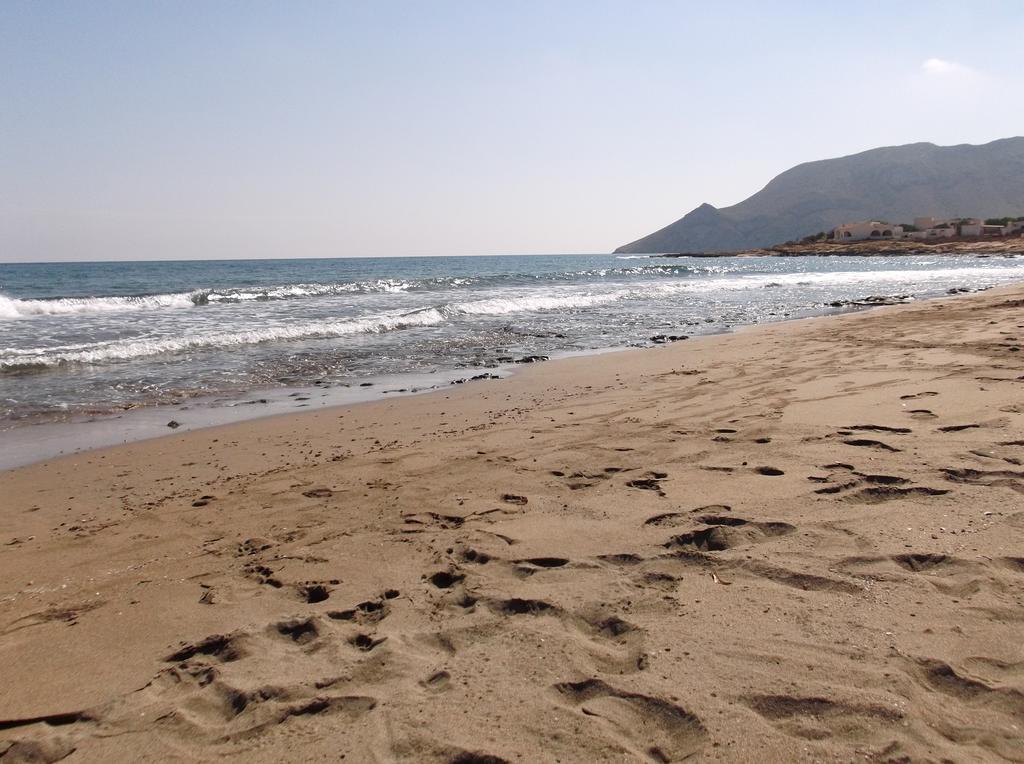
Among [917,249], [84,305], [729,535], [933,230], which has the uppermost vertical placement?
[933,230]

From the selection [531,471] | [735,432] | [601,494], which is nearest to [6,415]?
[531,471]

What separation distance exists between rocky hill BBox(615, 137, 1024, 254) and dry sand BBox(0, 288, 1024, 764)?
141733 mm

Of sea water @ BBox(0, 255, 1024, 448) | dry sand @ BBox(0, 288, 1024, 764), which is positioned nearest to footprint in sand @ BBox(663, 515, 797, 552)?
dry sand @ BBox(0, 288, 1024, 764)

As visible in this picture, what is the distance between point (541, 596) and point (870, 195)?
15825 cm

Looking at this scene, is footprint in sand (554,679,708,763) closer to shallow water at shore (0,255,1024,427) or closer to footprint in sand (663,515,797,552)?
footprint in sand (663,515,797,552)

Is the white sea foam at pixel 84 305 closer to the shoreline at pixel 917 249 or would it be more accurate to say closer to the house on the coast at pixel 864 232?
the shoreline at pixel 917 249

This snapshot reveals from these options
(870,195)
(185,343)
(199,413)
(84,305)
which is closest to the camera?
(199,413)

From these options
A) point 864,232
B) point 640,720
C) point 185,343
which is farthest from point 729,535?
point 864,232

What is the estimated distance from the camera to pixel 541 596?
255 cm

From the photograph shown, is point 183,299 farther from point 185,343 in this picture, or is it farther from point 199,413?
point 199,413

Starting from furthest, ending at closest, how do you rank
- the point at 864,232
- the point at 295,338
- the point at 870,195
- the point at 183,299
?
the point at 870,195, the point at 864,232, the point at 183,299, the point at 295,338

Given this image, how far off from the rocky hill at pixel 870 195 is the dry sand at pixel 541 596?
5580 inches

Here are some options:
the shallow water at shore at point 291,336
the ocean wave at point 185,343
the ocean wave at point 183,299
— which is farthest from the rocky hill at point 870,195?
the ocean wave at point 185,343

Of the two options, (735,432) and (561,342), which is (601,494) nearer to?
(735,432)
